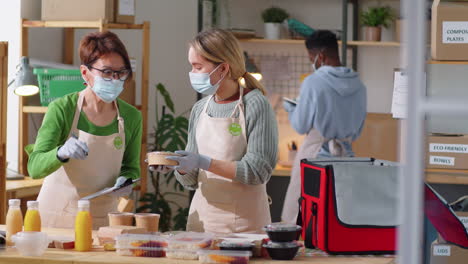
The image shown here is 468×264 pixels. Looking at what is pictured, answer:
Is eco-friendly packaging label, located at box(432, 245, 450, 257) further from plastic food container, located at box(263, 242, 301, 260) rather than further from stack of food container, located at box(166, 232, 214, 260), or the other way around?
stack of food container, located at box(166, 232, 214, 260)

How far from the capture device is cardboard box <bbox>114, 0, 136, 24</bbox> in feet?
16.7

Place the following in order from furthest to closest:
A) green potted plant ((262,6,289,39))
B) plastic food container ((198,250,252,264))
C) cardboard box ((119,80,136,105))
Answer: green potted plant ((262,6,289,39)) < cardboard box ((119,80,136,105)) < plastic food container ((198,250,252,264))

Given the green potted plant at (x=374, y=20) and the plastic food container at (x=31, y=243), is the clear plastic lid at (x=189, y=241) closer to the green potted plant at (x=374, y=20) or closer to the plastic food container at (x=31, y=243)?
the plastic food container at (x=31, y=243)

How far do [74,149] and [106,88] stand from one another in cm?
39

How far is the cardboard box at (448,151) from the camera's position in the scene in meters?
2.95

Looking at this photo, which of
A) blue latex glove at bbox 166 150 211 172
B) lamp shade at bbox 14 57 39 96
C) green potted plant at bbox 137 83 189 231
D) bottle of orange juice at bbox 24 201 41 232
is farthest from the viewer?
green potted plant at bbox 137 83 189 231

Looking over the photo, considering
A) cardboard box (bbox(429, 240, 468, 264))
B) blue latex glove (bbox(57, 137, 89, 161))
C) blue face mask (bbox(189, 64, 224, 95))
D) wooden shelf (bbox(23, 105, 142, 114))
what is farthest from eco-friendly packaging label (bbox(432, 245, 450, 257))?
wooden shelf (bbox(23, 105, 142, 114))

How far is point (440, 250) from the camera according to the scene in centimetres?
296

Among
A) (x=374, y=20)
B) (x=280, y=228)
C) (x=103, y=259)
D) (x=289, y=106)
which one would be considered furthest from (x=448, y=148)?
(x=374, y=20)

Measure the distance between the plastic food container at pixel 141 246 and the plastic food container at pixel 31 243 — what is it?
0.87 feet

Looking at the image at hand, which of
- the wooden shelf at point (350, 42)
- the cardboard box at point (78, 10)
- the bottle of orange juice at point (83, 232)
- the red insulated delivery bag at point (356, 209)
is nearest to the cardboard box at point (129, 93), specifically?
the cardboard box at point (78, 10)

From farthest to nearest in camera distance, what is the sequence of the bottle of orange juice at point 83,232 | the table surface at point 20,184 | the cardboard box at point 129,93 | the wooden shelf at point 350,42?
the wooden shelf at point 350,42 → the cardboard box at point 129,93 → the table surface at point 20,184 → the bottle of orange juice at point 83,232

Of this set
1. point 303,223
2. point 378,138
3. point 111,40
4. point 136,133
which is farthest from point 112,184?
point 378,138

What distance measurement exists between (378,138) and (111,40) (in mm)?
3122
